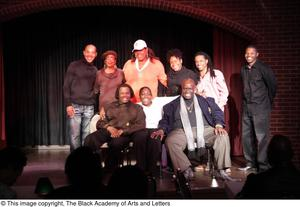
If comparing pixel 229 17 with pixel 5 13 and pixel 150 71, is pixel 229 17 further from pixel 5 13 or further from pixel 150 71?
pixel 5 13

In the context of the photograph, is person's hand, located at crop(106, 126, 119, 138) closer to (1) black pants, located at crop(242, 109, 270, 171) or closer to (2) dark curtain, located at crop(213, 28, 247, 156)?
(1) black pants, located at crop(242, 109, 270, 171)

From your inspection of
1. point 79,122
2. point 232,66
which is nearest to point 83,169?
point 79,122

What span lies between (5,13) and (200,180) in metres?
3.99

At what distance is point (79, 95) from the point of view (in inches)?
265

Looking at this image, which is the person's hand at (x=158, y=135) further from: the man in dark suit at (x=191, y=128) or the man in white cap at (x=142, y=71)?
the man in white cap at (x=142, y=71)

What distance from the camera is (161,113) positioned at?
21.0 feet

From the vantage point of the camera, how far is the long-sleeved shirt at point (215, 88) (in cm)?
654

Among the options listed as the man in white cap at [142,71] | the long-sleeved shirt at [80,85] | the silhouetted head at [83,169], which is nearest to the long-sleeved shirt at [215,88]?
the man in white cap at [142,71]

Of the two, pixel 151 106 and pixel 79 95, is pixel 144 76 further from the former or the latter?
pixel 79 95

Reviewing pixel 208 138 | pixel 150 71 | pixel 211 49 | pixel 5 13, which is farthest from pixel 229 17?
pixel 5 13

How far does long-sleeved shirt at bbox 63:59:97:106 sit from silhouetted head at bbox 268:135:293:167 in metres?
3.69

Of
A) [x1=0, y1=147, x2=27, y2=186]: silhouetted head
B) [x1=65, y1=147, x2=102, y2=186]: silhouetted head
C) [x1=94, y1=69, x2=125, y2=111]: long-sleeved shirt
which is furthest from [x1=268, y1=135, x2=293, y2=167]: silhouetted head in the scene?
[x1=94, y1=69, x2=125, y2=111]: long-sleeved shirt

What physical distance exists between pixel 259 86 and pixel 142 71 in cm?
150

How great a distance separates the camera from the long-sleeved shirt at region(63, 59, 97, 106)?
6.73 metres
